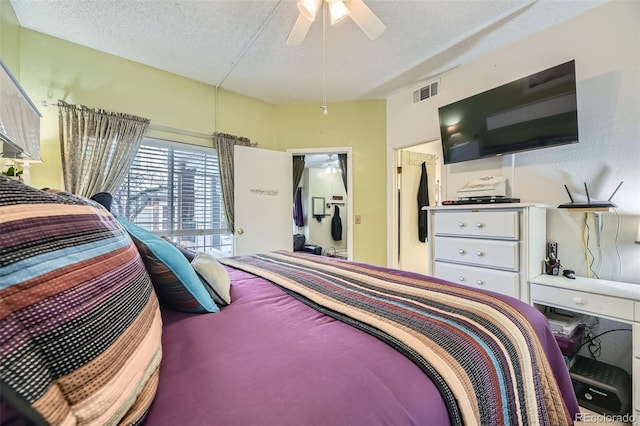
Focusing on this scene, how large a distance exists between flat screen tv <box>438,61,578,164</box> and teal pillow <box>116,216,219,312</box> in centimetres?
249

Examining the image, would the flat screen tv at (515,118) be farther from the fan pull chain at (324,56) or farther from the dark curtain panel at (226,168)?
the dark curtain panel at (226,168)

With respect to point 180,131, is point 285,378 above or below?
below

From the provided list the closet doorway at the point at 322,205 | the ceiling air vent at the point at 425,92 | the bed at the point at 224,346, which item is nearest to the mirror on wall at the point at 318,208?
the closet doorway at the point at 322,205

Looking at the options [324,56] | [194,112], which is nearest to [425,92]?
[324,56]

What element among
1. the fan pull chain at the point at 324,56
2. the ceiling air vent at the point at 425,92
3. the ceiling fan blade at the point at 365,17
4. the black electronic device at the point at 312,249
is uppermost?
the fan pull chain at the point at 324,56

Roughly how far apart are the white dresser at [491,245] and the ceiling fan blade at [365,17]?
58.0 inches

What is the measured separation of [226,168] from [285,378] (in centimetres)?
300

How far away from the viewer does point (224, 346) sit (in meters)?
0.72

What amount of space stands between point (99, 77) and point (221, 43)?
1246 mm

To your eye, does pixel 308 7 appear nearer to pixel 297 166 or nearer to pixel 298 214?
pixel 297 166

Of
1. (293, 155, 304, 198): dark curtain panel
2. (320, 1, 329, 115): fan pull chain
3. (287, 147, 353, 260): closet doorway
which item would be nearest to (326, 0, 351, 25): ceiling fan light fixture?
(320, 1, 329, 115): fan pull chain

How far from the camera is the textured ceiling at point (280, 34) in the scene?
1.99 metres

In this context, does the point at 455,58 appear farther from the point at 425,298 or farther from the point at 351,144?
the point at 425,298

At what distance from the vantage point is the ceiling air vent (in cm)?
300
